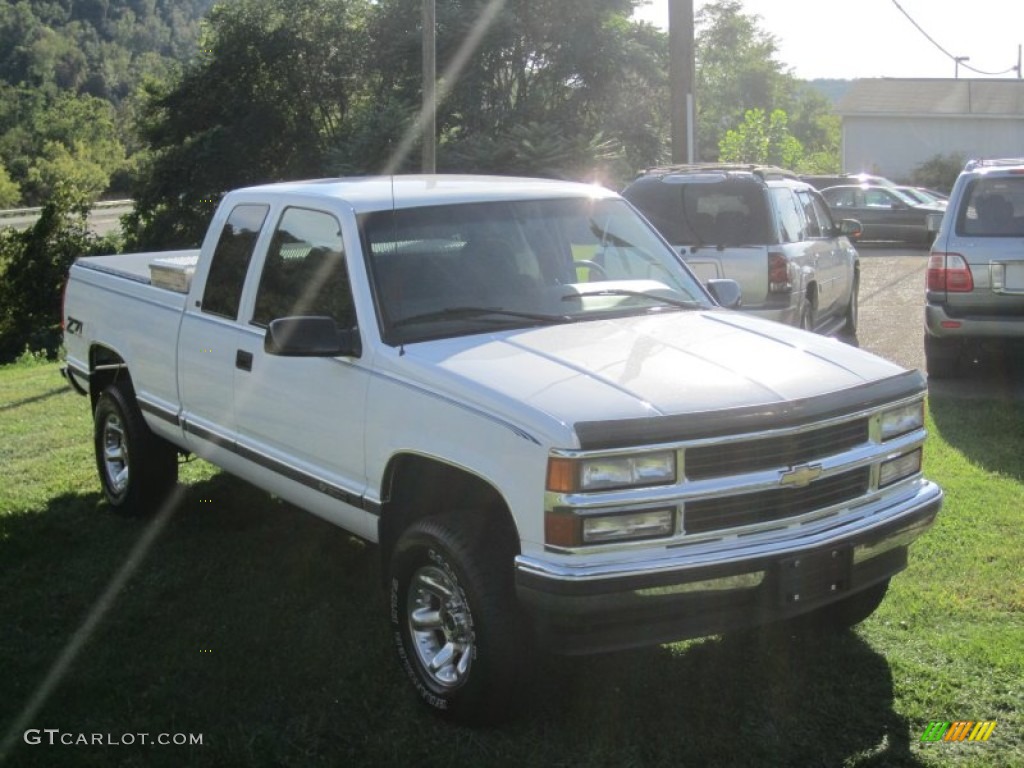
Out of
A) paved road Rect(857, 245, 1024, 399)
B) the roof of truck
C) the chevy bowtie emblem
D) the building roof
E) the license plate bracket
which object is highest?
the building roof

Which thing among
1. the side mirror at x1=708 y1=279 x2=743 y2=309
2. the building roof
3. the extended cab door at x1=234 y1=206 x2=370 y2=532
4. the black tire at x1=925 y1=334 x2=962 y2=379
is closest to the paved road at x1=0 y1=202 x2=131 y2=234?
the building roof

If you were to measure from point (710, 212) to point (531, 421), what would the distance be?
23.5 ft

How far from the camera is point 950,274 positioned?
33.2 feet

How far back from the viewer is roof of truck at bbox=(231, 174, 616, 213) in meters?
5.53

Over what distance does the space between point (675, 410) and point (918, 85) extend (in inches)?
2275

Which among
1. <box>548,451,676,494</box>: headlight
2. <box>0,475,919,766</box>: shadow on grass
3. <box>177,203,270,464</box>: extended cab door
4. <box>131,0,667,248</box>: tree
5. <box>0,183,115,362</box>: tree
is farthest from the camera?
<box>131,0,667,248</box>: tree

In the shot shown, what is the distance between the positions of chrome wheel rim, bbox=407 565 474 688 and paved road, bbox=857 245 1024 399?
675 cm

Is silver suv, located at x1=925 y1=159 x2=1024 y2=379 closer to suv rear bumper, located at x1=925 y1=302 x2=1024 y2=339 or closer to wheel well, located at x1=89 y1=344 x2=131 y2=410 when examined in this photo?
suv rear bumper, located at x1=925 y1=302 x2=1024 y2=339

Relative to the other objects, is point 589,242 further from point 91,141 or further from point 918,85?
point 91,141

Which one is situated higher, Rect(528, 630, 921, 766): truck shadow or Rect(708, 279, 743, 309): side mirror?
Rect(708, 279, 743, 309): side mirror

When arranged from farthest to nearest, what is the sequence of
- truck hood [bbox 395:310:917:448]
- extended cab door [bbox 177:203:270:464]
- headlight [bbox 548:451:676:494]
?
extended cab door [bbox 177:203:270:464] < truck hood [bbox 395:310:917:448] < headlight [bbox 548:451:676:494]

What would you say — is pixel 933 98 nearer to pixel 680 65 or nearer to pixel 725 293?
pixel 680 65

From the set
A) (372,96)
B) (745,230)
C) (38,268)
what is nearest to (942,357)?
(745,230)

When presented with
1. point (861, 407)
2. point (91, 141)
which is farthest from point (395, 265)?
point (91, 141)
